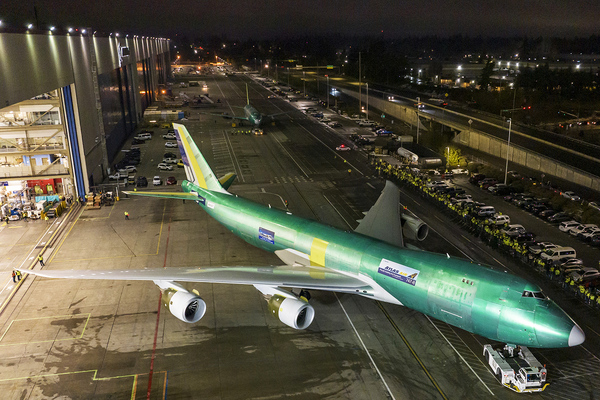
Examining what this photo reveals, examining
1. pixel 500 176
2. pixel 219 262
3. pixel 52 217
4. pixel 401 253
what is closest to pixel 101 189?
pixel 52 217

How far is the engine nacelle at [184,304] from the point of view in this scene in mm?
30625

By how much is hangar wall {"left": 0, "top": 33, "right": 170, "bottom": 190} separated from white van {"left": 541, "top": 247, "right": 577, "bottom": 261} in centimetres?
5441

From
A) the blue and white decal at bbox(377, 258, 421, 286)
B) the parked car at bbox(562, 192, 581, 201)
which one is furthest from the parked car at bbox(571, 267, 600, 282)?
the parked car at bbox(562, 192, 581, 201)

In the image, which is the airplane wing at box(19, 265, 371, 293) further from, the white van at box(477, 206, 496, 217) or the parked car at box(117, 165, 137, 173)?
the parked car at box(117, 165, 137, 173)

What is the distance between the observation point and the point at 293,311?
30359 mm

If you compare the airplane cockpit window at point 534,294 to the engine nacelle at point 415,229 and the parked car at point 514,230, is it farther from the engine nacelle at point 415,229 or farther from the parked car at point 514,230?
the parked car at point 514,230

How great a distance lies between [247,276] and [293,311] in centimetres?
444

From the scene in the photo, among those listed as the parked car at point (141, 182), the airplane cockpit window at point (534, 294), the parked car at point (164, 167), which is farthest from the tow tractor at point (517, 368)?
the parked car at point (164, 167)

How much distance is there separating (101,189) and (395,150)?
56.0 m

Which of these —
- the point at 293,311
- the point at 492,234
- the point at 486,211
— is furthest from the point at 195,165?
the point at 486,211

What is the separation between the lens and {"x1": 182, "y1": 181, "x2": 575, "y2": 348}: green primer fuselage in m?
25.6

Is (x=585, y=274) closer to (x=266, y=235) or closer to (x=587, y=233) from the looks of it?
(x=587, y=233)

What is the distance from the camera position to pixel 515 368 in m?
28.5

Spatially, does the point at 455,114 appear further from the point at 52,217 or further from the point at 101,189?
the point at 52,217
